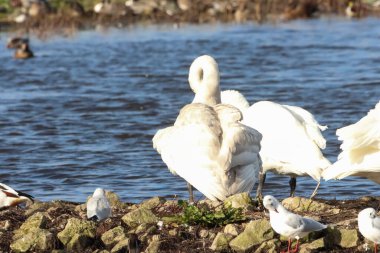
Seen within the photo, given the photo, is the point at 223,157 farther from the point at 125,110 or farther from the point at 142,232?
the point at 125,110

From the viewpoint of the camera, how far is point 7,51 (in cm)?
2942

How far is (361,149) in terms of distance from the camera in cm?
902

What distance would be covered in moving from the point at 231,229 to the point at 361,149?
1595mm

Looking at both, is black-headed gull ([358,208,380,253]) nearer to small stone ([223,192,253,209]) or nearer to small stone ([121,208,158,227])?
small stone ([223,192,253,209])

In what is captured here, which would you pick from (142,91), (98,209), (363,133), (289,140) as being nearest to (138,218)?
(98,209)

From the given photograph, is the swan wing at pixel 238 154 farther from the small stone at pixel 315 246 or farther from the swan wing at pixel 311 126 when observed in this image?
the swan wing at pixel 311 126

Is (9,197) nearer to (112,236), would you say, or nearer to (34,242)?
(34,242)

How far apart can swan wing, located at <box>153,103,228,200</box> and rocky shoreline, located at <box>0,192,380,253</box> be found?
0.18 meters

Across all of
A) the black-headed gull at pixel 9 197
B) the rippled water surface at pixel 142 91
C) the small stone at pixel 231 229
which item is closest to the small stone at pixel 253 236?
the small stone at pixel 231 229

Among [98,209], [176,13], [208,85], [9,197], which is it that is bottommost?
[176,13]

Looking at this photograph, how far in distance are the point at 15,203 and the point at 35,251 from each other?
7.37ft

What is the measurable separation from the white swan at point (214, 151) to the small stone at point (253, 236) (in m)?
0.81

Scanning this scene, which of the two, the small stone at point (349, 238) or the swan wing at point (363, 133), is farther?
the swan wing at point (363, 133)

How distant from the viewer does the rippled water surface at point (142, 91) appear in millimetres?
13328
